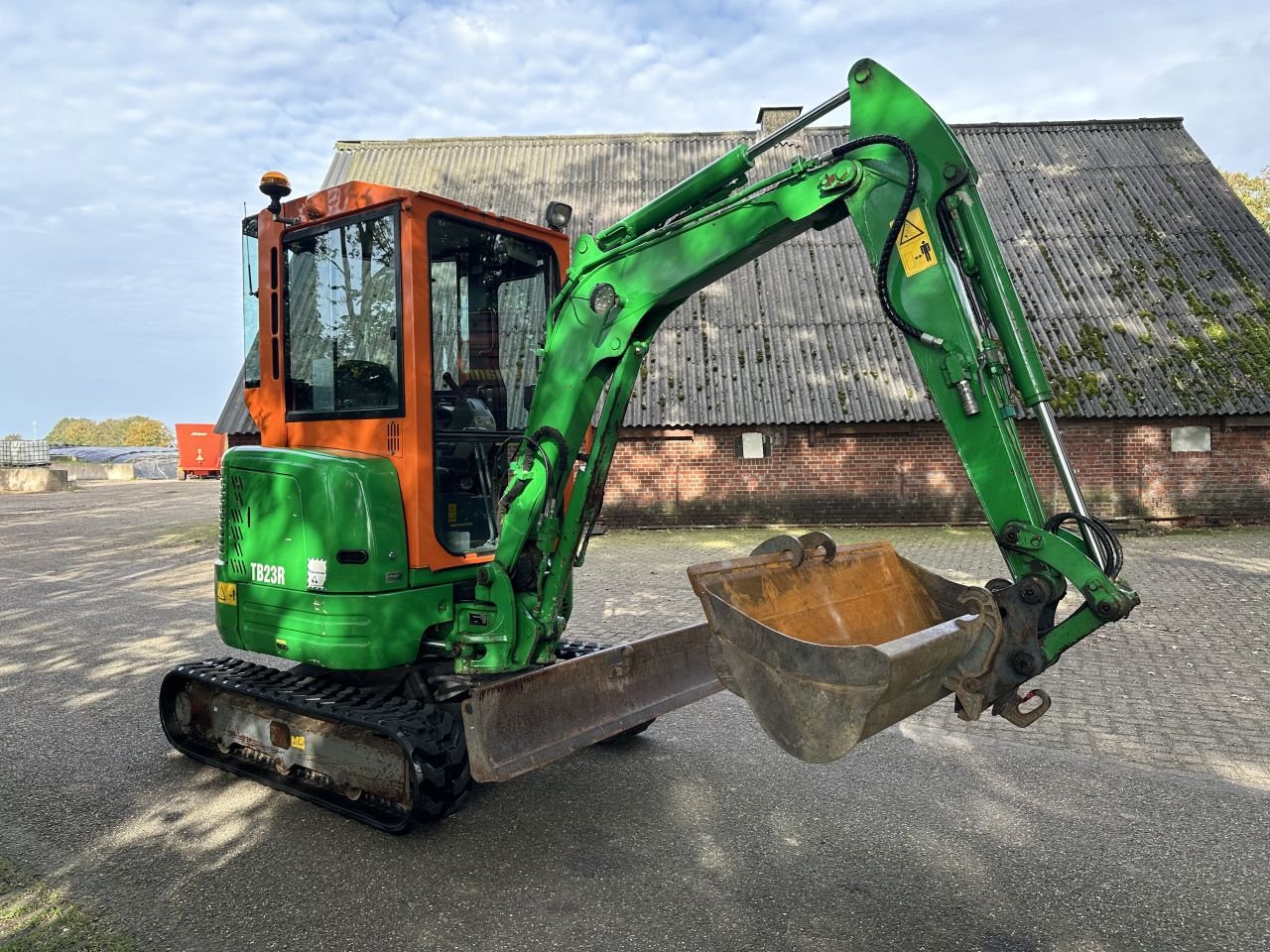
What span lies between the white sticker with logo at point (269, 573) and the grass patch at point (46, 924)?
5.03ft

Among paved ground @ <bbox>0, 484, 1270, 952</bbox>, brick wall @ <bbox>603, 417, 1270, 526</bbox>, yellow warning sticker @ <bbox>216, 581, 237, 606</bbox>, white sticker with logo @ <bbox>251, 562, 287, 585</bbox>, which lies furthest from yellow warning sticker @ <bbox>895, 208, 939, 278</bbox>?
brick wall @ <bbox>603, 417, 1270, 526</bbox>

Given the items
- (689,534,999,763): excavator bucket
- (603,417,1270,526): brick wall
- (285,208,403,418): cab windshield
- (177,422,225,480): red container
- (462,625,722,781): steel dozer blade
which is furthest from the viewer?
(177,422,225,480): red container

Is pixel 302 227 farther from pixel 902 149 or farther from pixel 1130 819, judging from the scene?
pixel 1130 819

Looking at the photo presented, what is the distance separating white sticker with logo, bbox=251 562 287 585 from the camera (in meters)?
4.41

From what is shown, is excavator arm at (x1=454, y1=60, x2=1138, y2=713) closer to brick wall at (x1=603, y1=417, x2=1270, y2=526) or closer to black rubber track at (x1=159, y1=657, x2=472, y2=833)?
black rubber track at (x1=159, y1=657, x2=472, y2=833)

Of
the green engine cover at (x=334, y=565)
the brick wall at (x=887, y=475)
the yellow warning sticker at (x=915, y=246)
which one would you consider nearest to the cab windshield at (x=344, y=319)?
the green engine cover at (x=334, y=565)

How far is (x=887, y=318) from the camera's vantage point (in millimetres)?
3273

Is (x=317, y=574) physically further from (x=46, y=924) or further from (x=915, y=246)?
(x=915, y=246)

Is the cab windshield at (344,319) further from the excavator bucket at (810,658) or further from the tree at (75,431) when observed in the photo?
the tree at (75,431)

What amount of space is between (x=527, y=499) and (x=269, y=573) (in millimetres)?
1456

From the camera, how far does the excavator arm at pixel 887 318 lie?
3.07 metres

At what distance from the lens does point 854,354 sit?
624 inches

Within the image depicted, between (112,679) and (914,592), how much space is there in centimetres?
598

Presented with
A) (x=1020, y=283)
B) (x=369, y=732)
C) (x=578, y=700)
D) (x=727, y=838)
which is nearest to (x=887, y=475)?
(x=1020, y=283)
